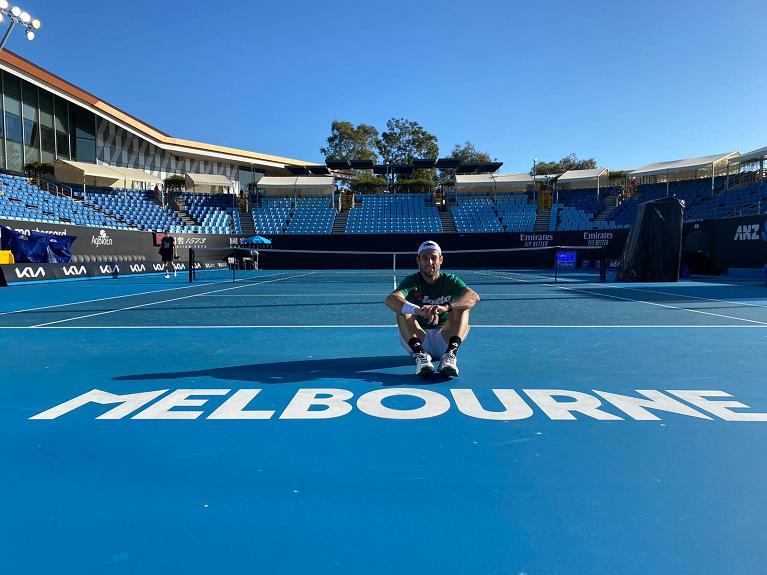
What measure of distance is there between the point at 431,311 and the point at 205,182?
2023 inches

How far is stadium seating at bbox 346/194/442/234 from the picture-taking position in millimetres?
42938

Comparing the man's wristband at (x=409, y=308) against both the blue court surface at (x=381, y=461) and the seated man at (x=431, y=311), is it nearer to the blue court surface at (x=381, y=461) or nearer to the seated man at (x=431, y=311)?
the seated man at (x=431, y=311)

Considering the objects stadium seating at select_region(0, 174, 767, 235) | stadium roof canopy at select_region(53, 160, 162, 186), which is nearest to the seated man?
stadium seating at select_region(0, 174, 767, 235)

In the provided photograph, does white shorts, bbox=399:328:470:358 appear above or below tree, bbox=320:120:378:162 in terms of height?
below

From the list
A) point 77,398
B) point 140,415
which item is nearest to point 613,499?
point 140,415

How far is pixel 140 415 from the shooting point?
3576mm

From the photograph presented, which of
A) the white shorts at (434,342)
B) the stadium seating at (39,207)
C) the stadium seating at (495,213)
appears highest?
the stadium seating at (495,213)

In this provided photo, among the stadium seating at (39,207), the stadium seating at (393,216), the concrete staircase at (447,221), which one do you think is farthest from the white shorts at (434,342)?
the concrete staircase at (447,221)

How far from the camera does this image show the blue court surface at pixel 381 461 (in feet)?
6.36

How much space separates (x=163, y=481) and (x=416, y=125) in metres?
82.4

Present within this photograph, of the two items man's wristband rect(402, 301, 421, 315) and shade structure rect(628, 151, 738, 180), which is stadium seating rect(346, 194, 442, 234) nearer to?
shade structure rect(628, 151, 738, 180)

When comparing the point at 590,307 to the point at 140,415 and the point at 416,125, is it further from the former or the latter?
the point at 416,125

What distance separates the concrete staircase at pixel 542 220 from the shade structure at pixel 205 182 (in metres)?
32.5

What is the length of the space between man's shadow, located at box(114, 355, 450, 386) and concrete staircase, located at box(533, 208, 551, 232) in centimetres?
3939
